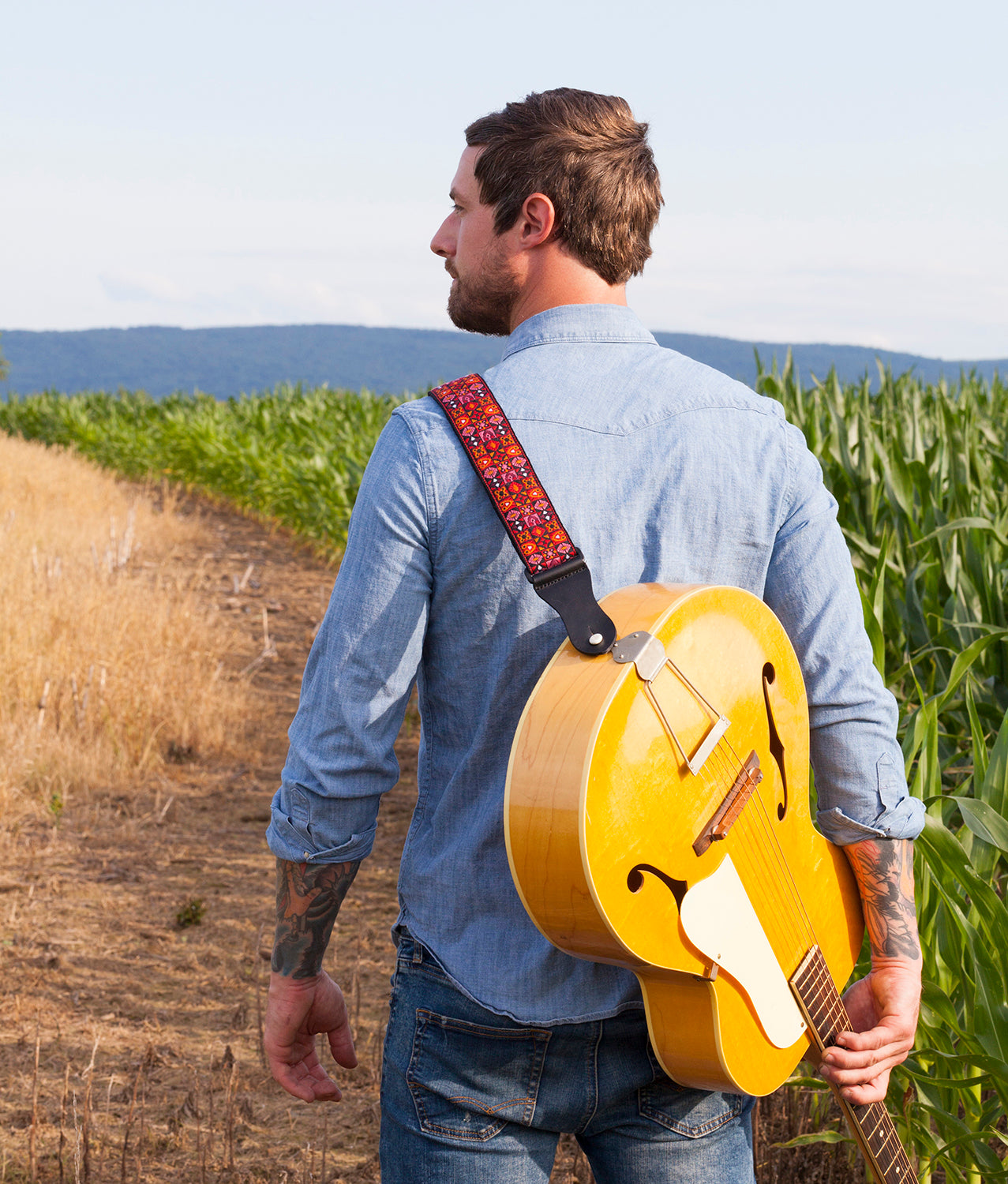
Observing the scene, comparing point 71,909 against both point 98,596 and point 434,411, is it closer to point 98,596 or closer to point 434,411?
point 98,596

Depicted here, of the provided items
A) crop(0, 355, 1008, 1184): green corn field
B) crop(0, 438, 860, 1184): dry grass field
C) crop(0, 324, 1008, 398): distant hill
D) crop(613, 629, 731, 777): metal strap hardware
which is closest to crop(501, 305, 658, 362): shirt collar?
crop(613, 629, 731, 777): metal strap hardware

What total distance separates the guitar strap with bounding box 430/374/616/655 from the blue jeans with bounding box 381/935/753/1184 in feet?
1.47

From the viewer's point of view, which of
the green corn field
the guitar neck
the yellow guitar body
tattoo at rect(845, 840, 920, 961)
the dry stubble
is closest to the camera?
the yellow guitar body

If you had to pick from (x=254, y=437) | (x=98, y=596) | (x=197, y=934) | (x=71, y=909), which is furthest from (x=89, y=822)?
(x=254, y=437)

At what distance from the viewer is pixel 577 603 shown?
100cm

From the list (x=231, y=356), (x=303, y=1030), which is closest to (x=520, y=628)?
(x=303, y=1030)

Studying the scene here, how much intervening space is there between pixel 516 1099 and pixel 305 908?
31cm

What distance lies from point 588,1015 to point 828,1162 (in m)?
1.44

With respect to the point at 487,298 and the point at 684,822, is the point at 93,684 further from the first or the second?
the point at 684,822

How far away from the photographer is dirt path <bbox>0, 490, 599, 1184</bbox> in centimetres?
245

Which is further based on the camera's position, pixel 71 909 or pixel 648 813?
pixel 71 909

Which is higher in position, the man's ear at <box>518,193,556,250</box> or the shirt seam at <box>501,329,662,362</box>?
the man's ear at <box>518,193,556,250</box>

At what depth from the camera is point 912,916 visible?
50.1 inches

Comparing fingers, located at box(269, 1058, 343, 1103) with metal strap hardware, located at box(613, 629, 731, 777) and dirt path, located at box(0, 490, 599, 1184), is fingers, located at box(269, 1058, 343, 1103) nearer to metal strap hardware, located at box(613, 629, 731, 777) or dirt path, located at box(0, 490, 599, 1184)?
metal strap hardware, located at box(613, 629, 731, 777)
